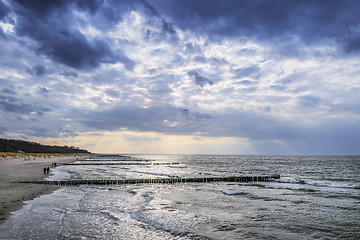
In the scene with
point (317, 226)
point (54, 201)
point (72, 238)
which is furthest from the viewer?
→ point (54, 201)

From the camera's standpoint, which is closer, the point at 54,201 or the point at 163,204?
the point at 54,201

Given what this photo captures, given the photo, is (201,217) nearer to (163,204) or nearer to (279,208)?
(163,204)

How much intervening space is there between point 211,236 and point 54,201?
14662 mm

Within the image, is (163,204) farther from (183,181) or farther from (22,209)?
(183,181)

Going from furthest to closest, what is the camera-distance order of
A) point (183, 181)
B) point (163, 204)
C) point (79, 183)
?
point (183, 181) → point (79, 183) → point (163, 204)

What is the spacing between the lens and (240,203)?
22.7 meters

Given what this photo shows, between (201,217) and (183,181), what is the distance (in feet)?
86.2

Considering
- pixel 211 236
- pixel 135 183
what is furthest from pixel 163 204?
pixel 135 183

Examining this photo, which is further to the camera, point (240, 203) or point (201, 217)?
point (240, 203)

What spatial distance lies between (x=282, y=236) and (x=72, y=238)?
11.6 m

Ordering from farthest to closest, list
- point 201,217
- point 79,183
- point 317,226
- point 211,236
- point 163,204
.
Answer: point 79,183
point 163,204
point 201,217
point 317,226
point 211,236

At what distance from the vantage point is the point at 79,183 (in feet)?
113

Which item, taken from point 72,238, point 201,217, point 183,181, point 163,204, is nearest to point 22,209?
point 72,238

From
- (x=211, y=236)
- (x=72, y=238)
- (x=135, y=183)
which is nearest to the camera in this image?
(x=72, y=238)
